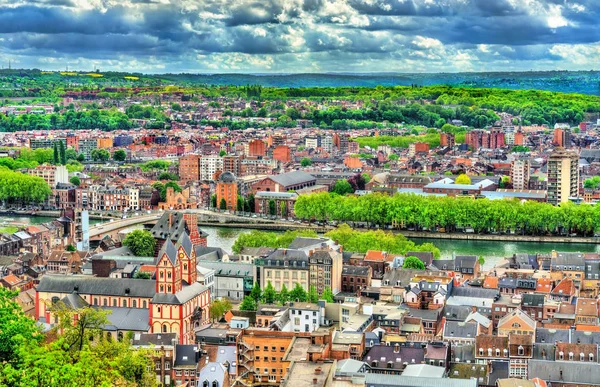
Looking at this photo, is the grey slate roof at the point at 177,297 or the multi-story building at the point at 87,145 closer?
the grey slate roof at the point at 177,297

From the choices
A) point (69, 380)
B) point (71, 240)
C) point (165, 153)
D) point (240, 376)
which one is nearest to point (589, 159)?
point (165, 153)

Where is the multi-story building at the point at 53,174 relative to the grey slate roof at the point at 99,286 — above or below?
below

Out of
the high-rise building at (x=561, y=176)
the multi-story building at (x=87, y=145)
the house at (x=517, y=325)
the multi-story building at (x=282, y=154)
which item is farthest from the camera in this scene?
the multi-story building at (x=87, y=145)

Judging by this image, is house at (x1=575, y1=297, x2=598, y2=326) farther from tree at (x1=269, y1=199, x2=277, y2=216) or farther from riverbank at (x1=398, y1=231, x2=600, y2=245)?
tree at (x1=269, y1=199, x2=277, y2=216)

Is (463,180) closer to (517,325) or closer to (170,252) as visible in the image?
(170,252)

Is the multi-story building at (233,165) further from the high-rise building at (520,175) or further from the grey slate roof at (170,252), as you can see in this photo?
the grey slate roof at (170,252)

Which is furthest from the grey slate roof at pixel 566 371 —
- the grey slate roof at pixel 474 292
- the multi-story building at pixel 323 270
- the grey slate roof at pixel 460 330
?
the multi-story building at pixel 323 270
